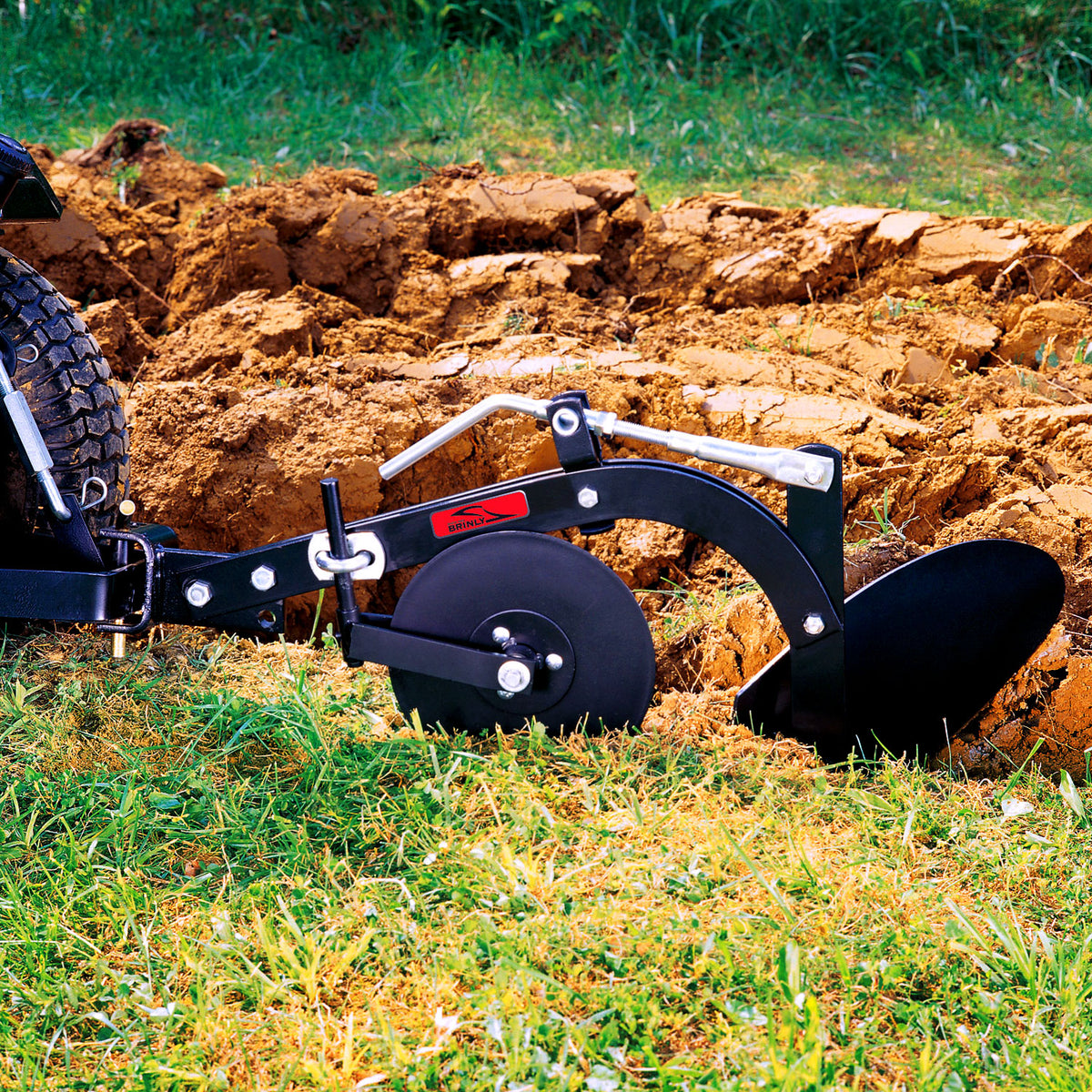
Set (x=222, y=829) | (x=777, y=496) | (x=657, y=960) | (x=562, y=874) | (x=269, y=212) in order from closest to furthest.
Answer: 1. (x=657, y=960)
2. (x=562, y=874)
3. (x=222, y=829)
4. (x=777, y=496)
5. (x=269, y=212)

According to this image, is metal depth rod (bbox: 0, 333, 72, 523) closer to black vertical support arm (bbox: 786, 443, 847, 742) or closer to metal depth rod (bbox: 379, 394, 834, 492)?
metal depth rod (bbox: 379, 394, 834, 492)

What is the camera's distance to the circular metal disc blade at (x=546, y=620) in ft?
7.60

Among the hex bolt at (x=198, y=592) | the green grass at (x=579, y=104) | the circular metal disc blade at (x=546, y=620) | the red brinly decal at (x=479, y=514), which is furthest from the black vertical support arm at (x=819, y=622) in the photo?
the green grass at (x=579, y=104)

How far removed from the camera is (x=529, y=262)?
4215 millimetres

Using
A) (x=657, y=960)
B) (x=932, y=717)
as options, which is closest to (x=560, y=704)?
(x=657, y=960)

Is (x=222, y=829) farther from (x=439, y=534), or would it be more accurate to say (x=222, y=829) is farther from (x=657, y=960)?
(x=657, y=960)

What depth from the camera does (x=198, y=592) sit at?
2.48m

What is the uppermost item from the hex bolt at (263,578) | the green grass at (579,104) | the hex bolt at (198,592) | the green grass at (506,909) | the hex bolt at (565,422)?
the green grass at (579,104)

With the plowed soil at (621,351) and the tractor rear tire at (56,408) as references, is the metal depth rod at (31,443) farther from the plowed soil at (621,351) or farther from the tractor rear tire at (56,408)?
the plowed soil at (621,351)

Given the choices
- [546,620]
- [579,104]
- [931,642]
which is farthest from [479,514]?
[579,104]

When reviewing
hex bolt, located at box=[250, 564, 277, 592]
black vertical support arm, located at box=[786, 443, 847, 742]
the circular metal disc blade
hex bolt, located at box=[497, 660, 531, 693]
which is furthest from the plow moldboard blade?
hex bolt, located at box=[250, 564, 277, 592]

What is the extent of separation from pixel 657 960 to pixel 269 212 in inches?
131

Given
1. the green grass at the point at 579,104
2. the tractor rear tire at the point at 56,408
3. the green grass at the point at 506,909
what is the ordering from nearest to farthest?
the green grass at the point at 506,909, the tractor rear tire at the point at 56,408, the green grass at the point at 579,104

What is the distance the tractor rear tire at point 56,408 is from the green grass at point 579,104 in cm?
263
